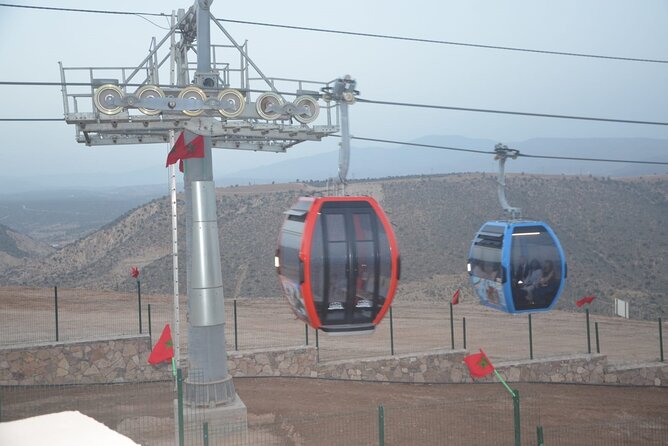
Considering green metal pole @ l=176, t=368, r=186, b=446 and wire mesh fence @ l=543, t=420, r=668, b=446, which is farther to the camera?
wire mesh fence @ l=543, t=420, r=668, b=446

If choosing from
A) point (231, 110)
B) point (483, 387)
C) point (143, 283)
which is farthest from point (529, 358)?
point (143, 283)

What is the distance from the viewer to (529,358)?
22203 millimetres

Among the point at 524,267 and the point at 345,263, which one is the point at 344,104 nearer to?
the point at 345,263

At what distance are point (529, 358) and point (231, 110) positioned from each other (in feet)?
48.3

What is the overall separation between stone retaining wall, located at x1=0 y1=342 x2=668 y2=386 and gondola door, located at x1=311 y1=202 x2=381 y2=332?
922 cm

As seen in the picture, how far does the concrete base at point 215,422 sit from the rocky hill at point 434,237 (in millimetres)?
30896

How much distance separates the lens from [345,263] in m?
11.0

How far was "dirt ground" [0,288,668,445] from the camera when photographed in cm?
1498

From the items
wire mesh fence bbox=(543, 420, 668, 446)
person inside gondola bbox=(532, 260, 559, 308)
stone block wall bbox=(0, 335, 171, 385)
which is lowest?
wire mesh fence bbox=(543, 420, 668, 446)

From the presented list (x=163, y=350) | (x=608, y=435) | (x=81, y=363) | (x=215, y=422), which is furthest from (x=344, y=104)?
(x=81, y=363)

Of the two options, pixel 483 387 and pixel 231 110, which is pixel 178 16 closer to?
pixel 231 110

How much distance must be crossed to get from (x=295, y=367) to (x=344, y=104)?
10791mm

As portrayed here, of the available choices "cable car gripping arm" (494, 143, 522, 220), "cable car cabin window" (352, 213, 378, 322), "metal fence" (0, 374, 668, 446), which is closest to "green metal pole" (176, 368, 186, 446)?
"metal fence" (0, 374, 668, 446)

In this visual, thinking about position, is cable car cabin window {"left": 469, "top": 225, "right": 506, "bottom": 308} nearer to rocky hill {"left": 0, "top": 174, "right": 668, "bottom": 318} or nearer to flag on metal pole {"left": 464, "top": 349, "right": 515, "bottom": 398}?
flag on metal pole {"left": 464, "top": 349, "right": 515, "bottom": 398}
